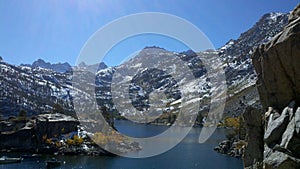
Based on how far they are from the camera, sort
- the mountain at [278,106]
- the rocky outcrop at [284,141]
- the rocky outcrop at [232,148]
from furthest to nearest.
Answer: the rocky outcrop at [232,148] < the mountain at [278,106] < the rocky outcrop at [284,141]

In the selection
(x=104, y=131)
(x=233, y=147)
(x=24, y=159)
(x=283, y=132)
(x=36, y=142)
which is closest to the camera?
(x=283, y=132)

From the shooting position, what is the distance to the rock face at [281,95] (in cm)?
3016

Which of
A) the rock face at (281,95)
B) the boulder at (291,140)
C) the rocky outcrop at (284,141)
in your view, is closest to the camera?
the rocky outcrop at (284,141)

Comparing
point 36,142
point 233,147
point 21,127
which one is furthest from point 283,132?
point 21,127

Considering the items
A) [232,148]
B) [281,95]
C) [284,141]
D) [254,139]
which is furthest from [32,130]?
[284,141]

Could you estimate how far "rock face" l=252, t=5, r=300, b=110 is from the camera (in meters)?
34.8

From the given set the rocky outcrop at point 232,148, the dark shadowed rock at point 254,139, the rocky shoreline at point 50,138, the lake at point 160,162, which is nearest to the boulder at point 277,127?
the dark shadowed rock at point 254,139

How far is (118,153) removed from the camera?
4879 inches

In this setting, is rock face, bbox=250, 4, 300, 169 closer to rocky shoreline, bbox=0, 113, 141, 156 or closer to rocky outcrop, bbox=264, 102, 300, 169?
rocky outcrop, bbox=264, 102, 300, 169

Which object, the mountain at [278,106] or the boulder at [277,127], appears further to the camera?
the boulder at [277,127]

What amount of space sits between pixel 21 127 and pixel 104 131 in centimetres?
3629

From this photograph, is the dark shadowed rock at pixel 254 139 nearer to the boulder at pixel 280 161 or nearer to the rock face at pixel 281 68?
the rock face at pixel 281 68

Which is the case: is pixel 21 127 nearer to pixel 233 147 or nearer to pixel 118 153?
pixel 118 153

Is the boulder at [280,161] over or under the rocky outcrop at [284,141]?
under
